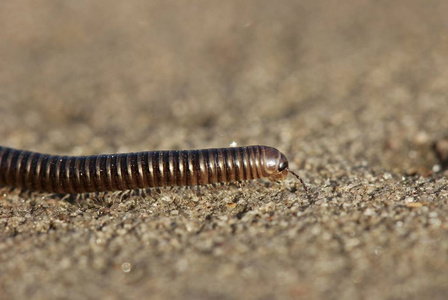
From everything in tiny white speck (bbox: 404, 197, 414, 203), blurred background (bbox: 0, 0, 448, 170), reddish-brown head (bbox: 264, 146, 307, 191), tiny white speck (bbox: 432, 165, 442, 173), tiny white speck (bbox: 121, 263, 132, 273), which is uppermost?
blurred background (bbox: 0, 0, 448, 170)

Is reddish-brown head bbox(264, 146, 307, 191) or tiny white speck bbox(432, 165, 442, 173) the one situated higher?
reddish-brown head bbox(264, 146, 307, 191)

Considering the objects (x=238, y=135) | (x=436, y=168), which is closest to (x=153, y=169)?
(x=238, y=135)

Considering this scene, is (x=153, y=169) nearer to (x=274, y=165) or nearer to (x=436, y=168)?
(x=274, y=165)

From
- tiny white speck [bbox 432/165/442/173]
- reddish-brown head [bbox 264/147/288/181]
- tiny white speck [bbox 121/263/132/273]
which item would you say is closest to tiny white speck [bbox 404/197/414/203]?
tiny white speck [bbox 432/165/442/173]

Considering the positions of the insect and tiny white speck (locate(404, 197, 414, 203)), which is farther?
the insect

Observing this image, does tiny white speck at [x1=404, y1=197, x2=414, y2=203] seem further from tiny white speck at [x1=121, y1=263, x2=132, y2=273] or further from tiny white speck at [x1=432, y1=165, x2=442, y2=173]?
tiny white speck at [x1=121, y1=263, x2=132, y2=273]

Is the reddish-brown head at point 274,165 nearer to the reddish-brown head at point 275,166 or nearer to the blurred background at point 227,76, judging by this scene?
the reddish-brown head at point 275,166

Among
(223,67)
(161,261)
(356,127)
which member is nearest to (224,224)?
Answer: (161,261)
